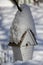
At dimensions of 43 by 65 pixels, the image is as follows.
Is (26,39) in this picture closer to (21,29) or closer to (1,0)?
(21,29)

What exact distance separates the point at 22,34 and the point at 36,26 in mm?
1100

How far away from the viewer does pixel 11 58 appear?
217cm

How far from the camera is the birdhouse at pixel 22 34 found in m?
2.03

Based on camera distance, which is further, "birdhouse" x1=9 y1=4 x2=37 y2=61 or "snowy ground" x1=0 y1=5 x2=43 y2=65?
"snowy ground" x1=0 y1=5 x2=43 y2=65

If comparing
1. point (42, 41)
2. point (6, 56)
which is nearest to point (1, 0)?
point (42, 41)

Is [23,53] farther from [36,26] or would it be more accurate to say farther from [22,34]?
[36,26]

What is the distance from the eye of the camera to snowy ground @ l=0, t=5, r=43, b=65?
2.14 m

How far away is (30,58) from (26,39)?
189mm

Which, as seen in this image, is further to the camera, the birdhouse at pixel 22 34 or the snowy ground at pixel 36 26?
the snowy ground at pixel 36 26

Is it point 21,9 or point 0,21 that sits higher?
point 21,9

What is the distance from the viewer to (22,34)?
204cm

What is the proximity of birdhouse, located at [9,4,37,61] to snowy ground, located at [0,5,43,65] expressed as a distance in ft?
0.30

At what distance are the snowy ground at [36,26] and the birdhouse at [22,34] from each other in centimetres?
9

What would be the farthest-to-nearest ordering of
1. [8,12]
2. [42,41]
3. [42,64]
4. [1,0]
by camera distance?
[1,0] < [8,12] < [42,41] < [42,64]
